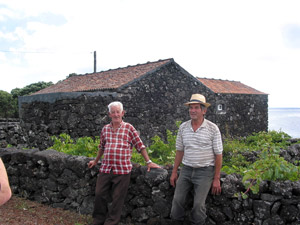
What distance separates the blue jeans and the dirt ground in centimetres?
159

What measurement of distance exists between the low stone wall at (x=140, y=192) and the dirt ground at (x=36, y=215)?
0.15 metres

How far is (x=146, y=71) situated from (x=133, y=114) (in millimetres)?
1912

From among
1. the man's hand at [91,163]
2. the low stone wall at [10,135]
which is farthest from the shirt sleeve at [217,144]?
the low stone wall at [10,135]

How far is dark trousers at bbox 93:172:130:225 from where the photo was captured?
4188 millimetres

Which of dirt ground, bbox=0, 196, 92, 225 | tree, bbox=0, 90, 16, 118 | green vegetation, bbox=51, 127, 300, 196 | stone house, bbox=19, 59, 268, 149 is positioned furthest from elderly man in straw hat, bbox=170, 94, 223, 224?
tree, bbox=0, 90, 16, 118

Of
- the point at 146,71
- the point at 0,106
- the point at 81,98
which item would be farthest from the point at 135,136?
the point at 0,106

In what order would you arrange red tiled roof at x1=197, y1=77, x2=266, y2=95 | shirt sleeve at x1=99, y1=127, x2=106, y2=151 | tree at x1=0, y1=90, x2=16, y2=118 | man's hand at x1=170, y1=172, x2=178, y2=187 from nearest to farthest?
man's hand at x1=170, y1=172, x2=178, y2=187 < shirt sleeve at x1=99, y1=127, x2=106, y2=151 < red tiled roof at x1=197, y1=77, x2=266, y2=95 < tree at x1=0, y1=90, x2=16, y2=118

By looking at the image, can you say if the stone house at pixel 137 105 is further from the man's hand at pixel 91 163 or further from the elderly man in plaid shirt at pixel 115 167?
the elderly man in plaid shirt at pixel 115 167

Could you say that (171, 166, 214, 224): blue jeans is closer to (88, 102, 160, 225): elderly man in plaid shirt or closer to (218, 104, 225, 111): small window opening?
(88, 102, 160, 225): elderly man in plaid shirt

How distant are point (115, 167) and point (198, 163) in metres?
1.18

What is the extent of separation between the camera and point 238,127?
57.5 feet

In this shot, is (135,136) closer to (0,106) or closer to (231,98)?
(231,98)

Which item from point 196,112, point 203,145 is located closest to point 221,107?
point 196,112

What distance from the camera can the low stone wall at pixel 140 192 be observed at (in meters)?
3.55
